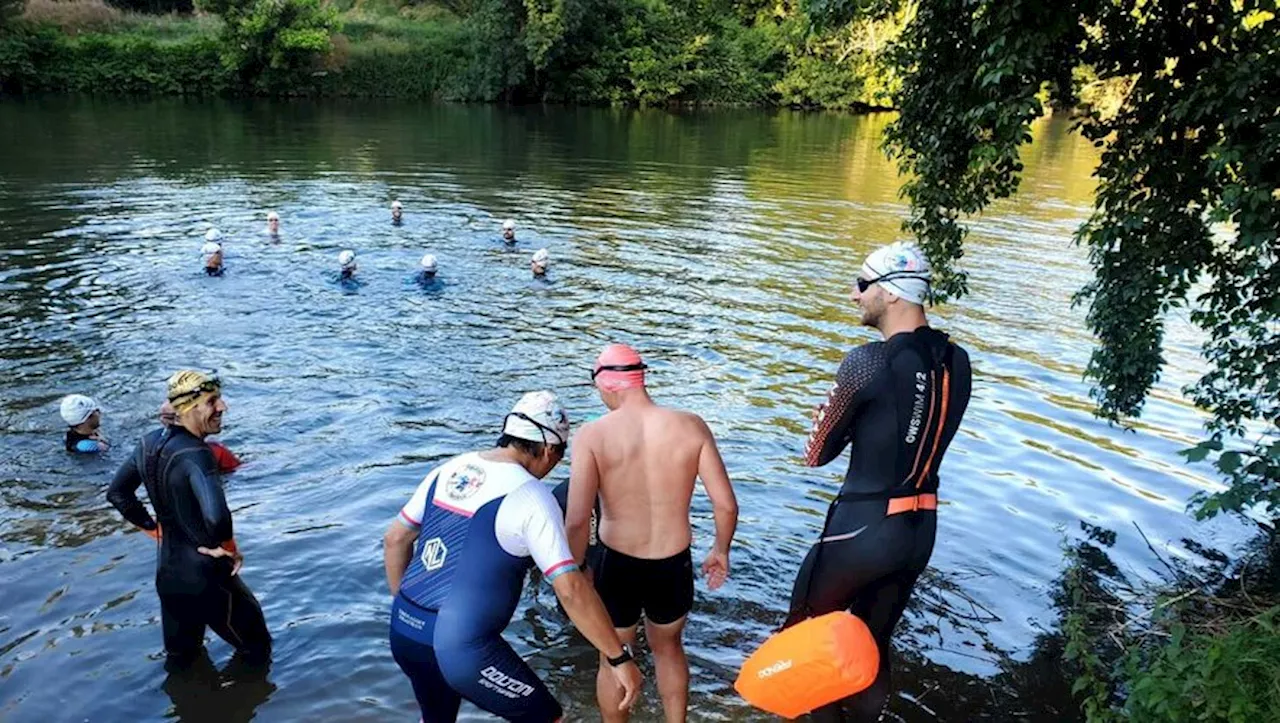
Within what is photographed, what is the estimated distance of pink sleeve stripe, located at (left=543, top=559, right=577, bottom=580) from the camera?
3.84 m

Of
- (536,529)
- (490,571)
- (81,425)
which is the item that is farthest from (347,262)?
(536,529)

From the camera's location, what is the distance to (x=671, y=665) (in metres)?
5.05

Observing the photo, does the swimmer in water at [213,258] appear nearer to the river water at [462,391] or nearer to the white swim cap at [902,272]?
the river water at [462,391]

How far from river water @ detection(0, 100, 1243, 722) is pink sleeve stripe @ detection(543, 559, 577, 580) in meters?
2.09

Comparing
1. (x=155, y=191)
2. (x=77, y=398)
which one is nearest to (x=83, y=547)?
(x=77, y=398)

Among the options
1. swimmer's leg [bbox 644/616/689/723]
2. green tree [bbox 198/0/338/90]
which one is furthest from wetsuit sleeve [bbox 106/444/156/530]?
green tree [bbox 198/0/338/90]

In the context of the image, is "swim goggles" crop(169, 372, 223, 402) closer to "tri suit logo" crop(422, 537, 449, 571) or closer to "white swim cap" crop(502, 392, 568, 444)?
"tri suit logo" crop(422, 537, 449, 571)

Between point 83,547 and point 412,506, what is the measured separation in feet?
16.6

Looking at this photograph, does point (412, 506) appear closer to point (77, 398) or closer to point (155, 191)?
point (77, 398)

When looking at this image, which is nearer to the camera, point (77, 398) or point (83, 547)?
point (83, 547)

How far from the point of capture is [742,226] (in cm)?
2258

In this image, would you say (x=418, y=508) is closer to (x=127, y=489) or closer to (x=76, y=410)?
(x=127, y=489)

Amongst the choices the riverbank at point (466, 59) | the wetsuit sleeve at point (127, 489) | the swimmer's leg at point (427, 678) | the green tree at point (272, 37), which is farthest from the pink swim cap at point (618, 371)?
the green tree at point (272, 37)

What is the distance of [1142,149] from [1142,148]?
2cm
